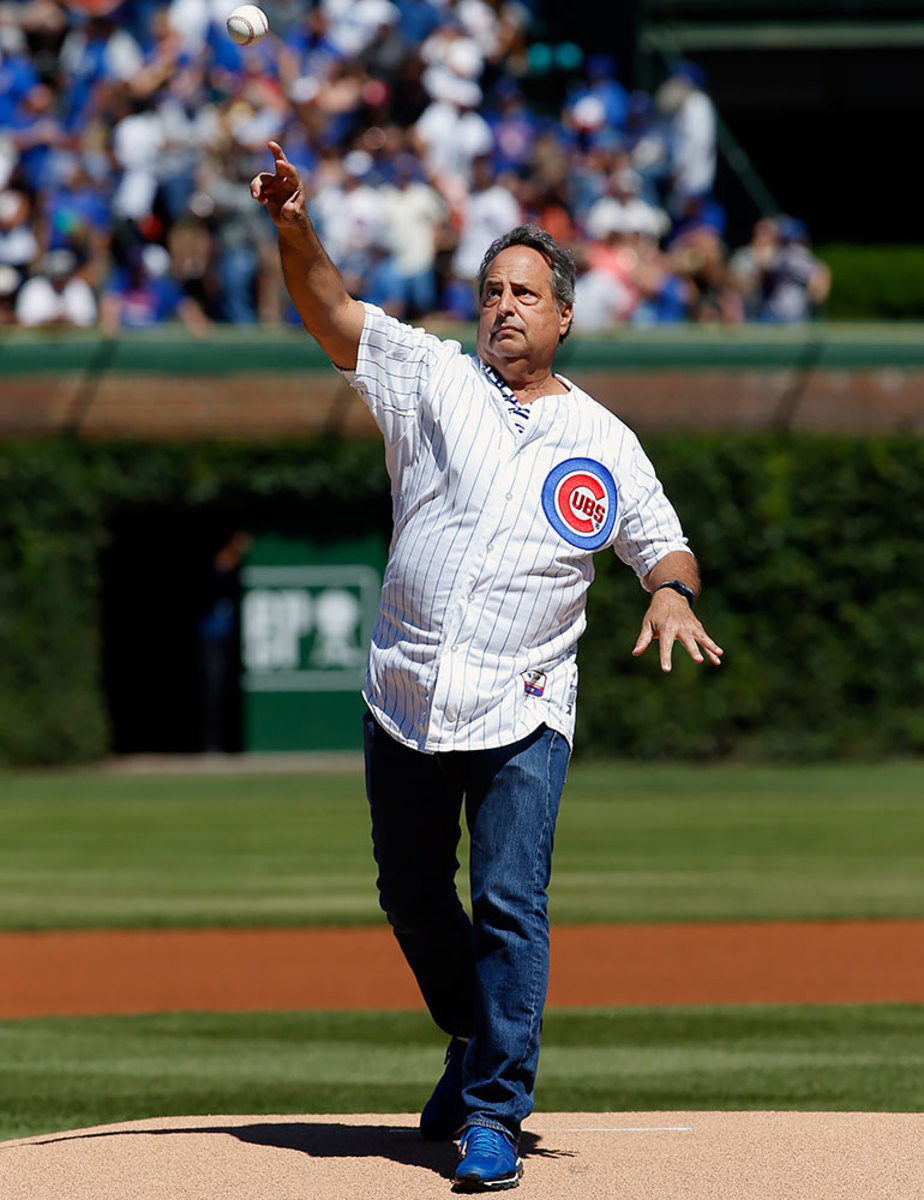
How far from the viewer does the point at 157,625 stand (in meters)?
19.8

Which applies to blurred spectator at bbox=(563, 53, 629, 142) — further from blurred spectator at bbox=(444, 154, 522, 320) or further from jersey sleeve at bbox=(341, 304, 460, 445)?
jersey sleeve at bbox=(341, 304, 460, 445)

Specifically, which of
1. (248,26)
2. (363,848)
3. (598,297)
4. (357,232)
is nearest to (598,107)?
(598,297)

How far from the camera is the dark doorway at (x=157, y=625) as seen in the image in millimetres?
19531

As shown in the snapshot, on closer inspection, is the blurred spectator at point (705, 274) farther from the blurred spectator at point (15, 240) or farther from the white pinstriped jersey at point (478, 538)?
the white pinstriped jersey at point (478, 538)

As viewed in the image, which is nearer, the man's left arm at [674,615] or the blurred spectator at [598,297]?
the man's left arm at [674,615]

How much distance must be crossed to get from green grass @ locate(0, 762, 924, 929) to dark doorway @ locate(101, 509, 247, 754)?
7.81 feet

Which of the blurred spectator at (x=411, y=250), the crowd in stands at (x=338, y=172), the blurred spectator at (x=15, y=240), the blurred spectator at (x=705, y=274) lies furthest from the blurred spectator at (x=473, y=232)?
the blurred spectator at (x=15, y=240)

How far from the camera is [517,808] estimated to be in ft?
14.4

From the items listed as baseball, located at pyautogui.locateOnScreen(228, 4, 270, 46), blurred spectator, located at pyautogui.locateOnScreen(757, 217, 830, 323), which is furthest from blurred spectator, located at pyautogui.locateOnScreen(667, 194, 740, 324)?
baseball, located at pyautogui.locateOnScreen(228, 4, 270, 46)

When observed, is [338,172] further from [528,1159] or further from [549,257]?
[528,1159]

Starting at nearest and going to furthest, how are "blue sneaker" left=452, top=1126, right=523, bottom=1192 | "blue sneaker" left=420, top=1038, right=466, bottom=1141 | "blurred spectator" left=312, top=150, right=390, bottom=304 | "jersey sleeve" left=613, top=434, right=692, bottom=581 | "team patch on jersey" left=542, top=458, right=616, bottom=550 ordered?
"blue sneaker" left=452, top=1126, right=523, bottom=1192 → "team patch on jersey" left=542, top=458, right=616, bottom=550 → "jersey sleeve" left=613, top=434, right=692, bottom=581 → "blue sneaker" left=420, top=1038, right=466, bottom=1141 → "blurred spectator" left=312, top=150, right=390, bottom=304

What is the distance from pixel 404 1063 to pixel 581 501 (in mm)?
2971

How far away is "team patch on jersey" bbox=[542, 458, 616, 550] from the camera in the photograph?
445cm

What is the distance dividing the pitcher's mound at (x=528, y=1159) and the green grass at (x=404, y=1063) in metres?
0.90
